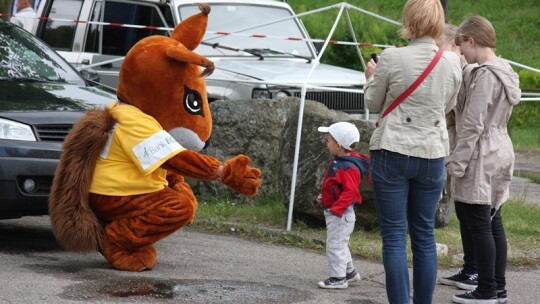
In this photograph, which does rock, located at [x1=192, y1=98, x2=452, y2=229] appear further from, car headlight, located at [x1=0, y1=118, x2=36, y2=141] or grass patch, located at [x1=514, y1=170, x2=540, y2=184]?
grass patch, located at [x1=514, y1=170, x2=540, y2=184]

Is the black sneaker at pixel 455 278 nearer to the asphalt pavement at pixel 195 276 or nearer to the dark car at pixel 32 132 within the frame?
the asphalt pavement at pixel 195 276

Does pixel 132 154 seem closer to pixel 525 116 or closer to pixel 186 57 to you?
pixel 186 57

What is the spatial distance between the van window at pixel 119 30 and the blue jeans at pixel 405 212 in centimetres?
627

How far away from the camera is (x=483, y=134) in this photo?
6.30 m

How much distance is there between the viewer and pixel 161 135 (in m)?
6.40

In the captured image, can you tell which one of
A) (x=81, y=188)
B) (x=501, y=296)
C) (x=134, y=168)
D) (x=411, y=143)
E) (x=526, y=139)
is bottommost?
(x=526, y=139)

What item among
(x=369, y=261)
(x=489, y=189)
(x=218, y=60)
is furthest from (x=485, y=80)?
(x=218, y=60)

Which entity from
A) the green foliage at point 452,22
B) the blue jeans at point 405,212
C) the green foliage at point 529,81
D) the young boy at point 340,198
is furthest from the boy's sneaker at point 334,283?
the green foliage at point 529,81

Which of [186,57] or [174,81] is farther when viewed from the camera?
[174,81]

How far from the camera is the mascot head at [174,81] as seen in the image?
6539 millimetres

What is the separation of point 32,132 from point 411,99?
2.76 m

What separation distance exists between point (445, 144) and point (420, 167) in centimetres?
23

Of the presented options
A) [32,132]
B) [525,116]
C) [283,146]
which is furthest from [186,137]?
[525,116]

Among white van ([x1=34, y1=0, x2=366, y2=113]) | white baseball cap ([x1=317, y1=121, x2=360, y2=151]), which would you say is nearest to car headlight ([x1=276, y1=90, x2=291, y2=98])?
white van ([x1=34, y1=0, x2=366, y2=113])
